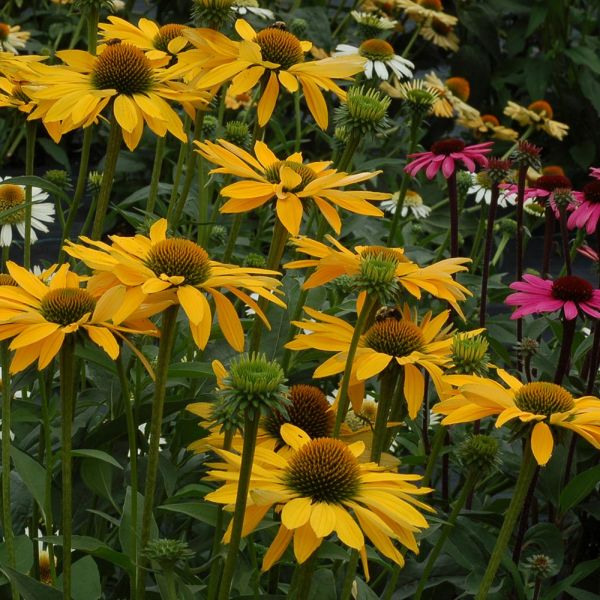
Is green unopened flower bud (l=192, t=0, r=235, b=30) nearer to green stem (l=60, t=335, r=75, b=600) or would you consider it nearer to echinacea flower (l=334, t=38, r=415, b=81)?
green stem (l=60, t=335, r=75, b=600)

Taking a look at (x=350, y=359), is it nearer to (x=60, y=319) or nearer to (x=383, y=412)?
(x=383, y=412)

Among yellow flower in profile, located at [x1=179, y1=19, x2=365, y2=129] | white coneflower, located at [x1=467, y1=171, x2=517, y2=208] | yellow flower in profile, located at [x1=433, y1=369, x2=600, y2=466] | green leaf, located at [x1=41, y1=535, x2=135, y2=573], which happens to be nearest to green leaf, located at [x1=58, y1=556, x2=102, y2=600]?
green leaf, located at [x1=41, y1=535, x2=135, y2=573]

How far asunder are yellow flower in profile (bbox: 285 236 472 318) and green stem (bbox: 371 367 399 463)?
0.08m

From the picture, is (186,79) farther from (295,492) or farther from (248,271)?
(295,492)

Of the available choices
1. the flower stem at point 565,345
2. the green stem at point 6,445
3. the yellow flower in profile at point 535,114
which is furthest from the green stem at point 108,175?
the yellow flower in profile at point 535,114

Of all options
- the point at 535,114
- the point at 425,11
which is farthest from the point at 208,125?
the point at 425,11

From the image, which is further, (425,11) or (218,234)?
(425,11)

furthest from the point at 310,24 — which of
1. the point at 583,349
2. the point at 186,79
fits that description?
the point at 186,79

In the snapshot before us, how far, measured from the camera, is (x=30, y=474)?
44.7 inches

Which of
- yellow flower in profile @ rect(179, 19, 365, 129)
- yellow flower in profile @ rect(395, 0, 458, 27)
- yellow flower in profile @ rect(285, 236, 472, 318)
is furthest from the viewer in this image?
yellow flower in profile @ rect(395, 0, 458, 27)

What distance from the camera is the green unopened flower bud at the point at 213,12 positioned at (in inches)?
53.4

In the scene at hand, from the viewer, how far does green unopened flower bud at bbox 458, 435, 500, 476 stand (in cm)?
110

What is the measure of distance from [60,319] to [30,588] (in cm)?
24

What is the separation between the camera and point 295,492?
33.9 inches
